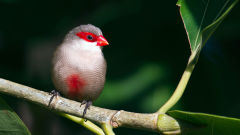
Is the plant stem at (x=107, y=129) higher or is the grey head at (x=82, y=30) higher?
the grey head at (x=82, y=30)

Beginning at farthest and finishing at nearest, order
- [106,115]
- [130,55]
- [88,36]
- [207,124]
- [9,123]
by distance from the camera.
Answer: [88,36]
[130,55]
[9,123]
[106,115]
[207,124]

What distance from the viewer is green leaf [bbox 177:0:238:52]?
1.73 m

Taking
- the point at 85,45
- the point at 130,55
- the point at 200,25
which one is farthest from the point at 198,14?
the point at 85,45

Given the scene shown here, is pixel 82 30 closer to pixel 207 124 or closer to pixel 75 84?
pixel 75 84

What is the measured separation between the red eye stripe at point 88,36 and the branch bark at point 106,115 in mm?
1302

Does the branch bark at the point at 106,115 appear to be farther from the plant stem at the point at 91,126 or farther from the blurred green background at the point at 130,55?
the blurred green background at the point at 130,55

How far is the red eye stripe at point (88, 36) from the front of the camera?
293cm

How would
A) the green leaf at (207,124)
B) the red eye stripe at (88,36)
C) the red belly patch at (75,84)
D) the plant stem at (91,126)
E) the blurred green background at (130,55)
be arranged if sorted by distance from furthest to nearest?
the red eye stripe at (88,36) → the red belly patch at (75,84) → the blurred green background at (130,55) → the plant stem at (91,126) → the green leaf at (207,124)

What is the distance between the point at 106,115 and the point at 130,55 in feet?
4.37

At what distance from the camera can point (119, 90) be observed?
2703 mm

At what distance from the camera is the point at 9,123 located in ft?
5.64

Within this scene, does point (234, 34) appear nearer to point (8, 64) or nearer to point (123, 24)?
point (123, 24)

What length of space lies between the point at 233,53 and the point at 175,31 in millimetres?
497

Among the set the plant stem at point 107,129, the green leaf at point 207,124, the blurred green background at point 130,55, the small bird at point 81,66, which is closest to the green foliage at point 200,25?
the green leaf at point 207,124
